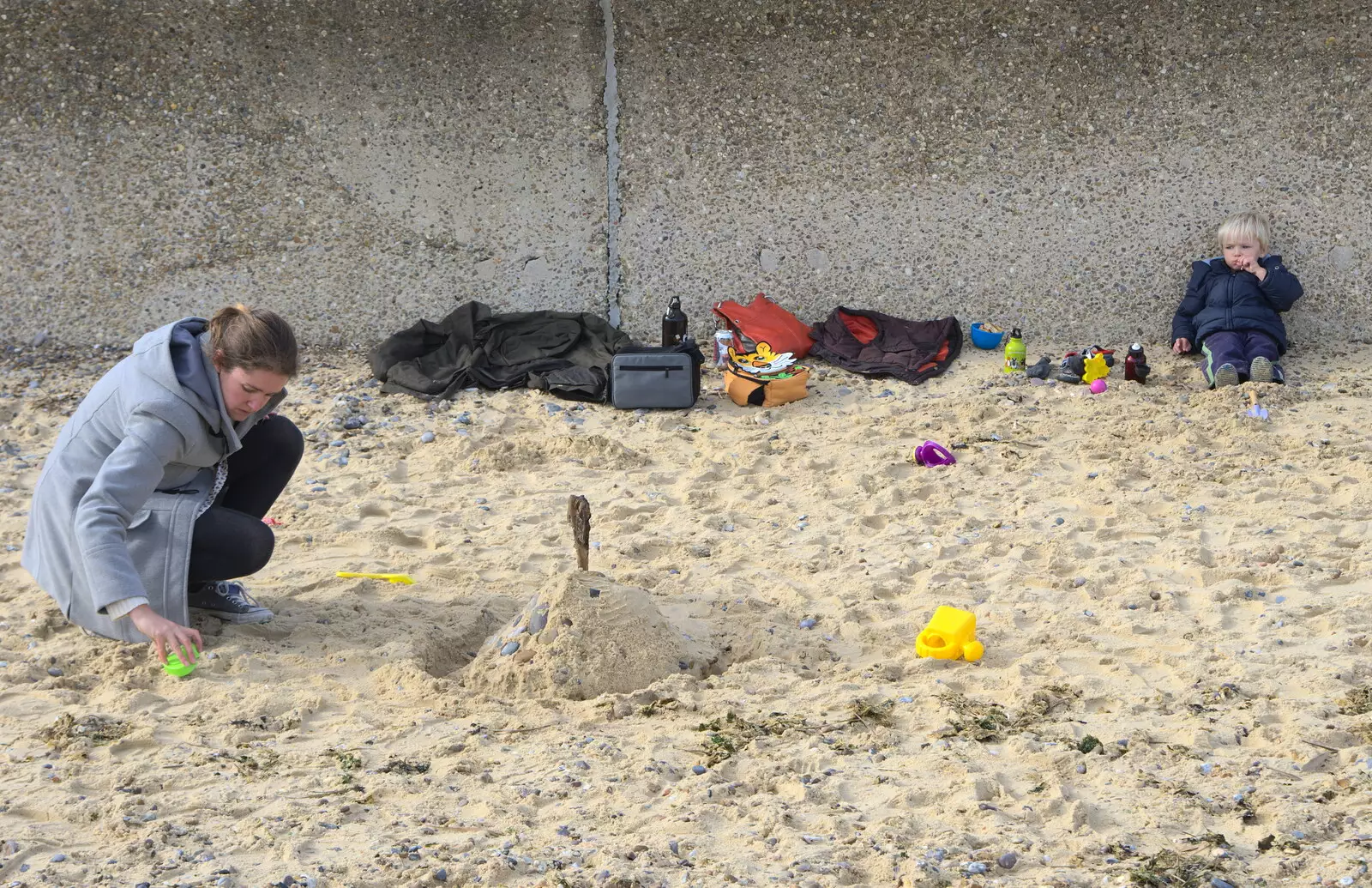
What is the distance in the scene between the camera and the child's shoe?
5969 mm

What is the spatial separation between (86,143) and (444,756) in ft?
15.7

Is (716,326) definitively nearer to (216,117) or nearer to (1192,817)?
(216,117)

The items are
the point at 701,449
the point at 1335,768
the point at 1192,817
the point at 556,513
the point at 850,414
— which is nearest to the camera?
the point at 1192,817

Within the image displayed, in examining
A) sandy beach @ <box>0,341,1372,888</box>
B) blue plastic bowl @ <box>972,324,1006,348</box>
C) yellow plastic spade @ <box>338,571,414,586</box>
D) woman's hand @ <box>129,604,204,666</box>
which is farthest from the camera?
blue plastic bowl @ <box>972,324,1006,348</box>

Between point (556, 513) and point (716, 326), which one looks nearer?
point (556, 513)

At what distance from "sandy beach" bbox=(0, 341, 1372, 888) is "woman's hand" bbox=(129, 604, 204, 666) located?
0.43 ft

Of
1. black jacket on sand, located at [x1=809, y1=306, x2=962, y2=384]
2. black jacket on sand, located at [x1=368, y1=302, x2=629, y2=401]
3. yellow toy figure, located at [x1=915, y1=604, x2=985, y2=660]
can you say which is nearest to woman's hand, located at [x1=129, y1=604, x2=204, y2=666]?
yellow toy figure, located at [x1=915, y1=604, x2=985, y2=660]

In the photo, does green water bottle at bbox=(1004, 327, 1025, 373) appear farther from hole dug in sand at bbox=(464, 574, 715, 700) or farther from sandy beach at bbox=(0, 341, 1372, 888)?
hole dug in sand at bbox=(464, 574, 715, 700)

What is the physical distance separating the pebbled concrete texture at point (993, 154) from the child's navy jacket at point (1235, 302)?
212mm

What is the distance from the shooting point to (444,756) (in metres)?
3.01

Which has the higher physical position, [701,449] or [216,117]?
[216,117]

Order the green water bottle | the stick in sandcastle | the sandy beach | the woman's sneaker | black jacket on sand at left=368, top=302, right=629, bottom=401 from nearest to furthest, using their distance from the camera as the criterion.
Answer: the sandy beach < the stick in sandcastle < the woman's sneaker < black jacket on sand at left=368, top=302, right=629, bottom=401 < the green water bottle

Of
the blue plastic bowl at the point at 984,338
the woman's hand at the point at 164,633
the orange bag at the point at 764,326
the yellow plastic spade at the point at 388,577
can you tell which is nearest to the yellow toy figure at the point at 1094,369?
the blue plastic bowl at the point at 984,338

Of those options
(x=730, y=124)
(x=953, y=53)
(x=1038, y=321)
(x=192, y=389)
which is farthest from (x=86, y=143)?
(x=1038, y=321)
